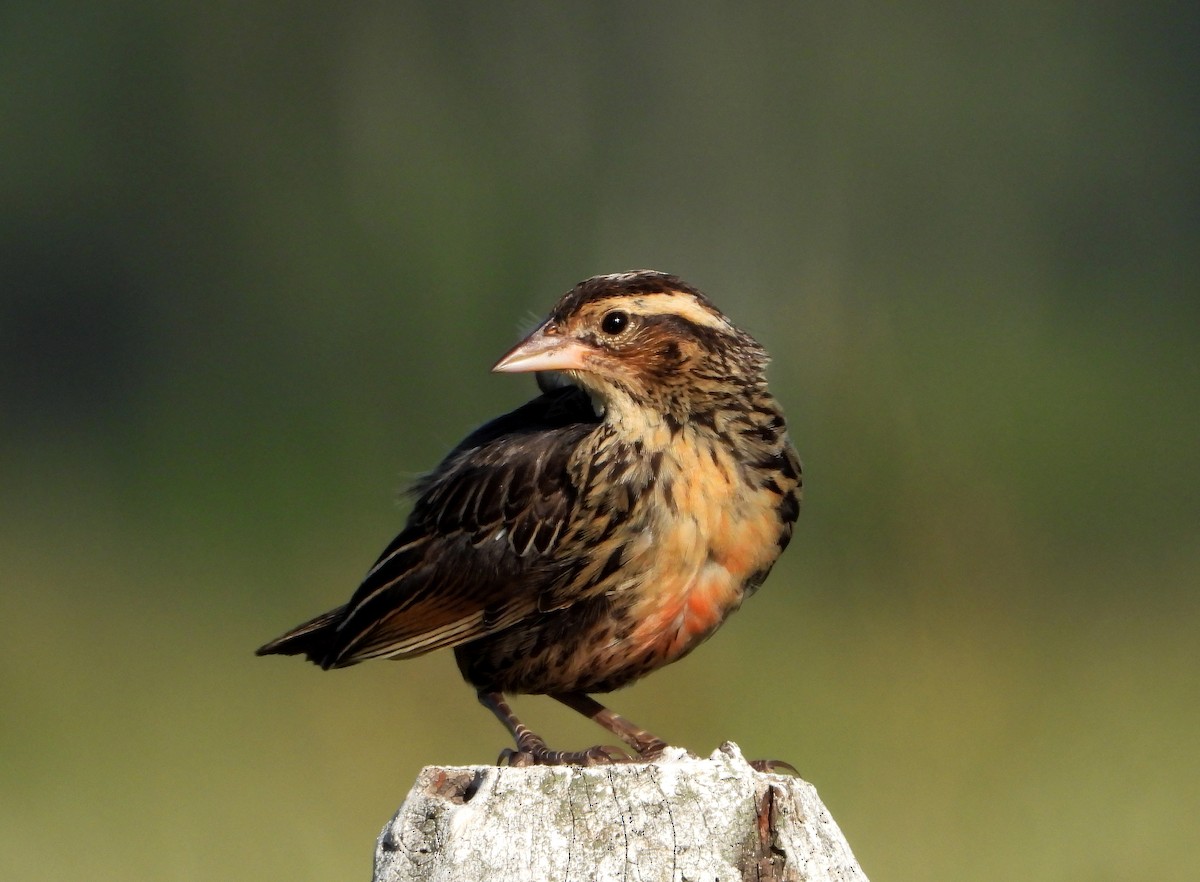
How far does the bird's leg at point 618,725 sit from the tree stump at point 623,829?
87 centimetres

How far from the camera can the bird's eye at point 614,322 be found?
4.16 metres

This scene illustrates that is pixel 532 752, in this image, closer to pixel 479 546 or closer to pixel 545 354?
pixel 479 546

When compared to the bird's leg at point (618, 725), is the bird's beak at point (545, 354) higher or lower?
higher

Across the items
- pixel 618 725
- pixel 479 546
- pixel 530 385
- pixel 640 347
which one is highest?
pixel 640 347

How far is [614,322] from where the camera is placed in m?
4.16

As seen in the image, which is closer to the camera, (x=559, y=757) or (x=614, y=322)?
(x=559, y=757)

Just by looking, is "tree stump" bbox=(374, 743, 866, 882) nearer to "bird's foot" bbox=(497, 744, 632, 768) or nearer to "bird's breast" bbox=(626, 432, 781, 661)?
"bird's foot" bbox=(497, 744, 632, 768)

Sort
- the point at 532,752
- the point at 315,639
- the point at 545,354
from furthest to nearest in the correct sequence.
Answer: the point at 315,639 < the point at 545,354 < the point at 532,752

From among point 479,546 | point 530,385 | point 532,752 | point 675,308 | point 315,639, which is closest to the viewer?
point 532,752

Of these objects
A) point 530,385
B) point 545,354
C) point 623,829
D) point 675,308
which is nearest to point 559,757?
point 623,829

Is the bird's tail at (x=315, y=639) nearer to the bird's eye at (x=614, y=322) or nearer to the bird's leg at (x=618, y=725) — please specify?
the bird's leg at (x=618, y=725)

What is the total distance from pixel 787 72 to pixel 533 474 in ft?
20.8

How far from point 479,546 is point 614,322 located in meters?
0.67

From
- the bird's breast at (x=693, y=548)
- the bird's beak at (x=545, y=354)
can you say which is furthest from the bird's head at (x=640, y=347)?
the bird's breast at (x=693, y=548)
